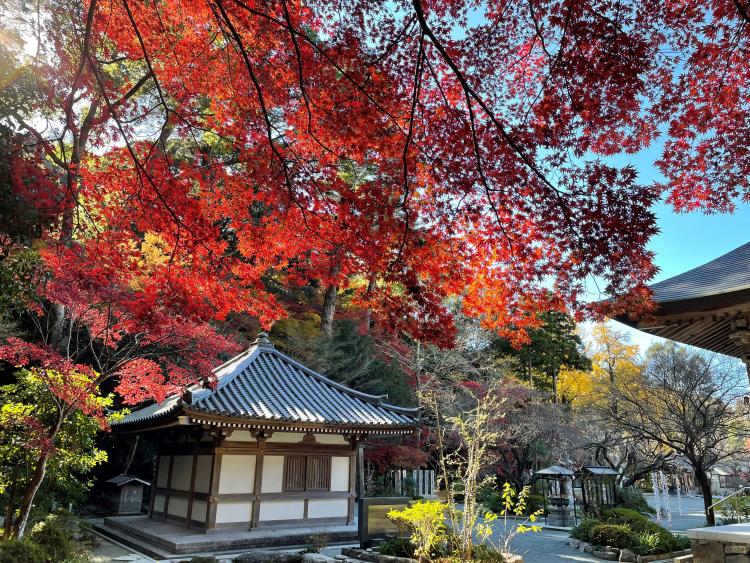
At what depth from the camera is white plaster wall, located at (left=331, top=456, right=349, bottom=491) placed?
470 inches

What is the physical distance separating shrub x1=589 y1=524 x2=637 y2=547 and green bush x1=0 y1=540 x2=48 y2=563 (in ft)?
34.4

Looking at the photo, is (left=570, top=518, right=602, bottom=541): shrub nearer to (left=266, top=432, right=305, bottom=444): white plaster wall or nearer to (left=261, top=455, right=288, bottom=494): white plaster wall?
(left=266, top=432, right=305, bottom=444): white plaster wall

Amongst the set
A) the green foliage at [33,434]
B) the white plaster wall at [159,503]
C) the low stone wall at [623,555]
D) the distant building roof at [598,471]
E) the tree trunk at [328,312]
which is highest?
the tree trunk at [328,312]

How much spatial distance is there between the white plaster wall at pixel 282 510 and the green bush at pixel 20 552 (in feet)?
18.9

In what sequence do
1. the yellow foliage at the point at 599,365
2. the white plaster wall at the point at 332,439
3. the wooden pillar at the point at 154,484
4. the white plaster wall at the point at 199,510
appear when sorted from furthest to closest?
the yellow foliage at the point at 599,365, the wooden pillar at the point at 154,484, the white plaster wall at the point at 332,439, the white plaster wall at the point at 199,510

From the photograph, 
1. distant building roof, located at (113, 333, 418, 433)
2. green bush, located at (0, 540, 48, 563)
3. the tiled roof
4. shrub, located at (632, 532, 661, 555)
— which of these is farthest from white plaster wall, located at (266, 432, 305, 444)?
the tiled roof

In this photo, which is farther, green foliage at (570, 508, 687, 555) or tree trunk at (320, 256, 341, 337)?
Result: tree trunk at (320, 256, 341, 337)

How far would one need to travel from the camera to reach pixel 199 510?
34.2ft

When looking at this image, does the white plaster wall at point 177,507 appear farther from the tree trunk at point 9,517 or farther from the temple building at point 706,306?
the temple building at point 706,306

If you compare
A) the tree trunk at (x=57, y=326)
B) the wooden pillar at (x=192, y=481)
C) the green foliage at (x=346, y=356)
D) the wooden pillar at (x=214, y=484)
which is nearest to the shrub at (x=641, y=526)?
Answer: the green foliage at (x=346, y=356)

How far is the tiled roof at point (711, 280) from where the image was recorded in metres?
4.91

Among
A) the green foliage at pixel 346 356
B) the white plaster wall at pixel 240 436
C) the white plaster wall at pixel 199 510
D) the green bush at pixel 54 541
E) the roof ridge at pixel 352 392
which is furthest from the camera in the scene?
the green foliage at pixel 346 356

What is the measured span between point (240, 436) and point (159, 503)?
3787 mm

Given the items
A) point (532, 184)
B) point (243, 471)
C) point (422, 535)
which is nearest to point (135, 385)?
point (243, 471)
